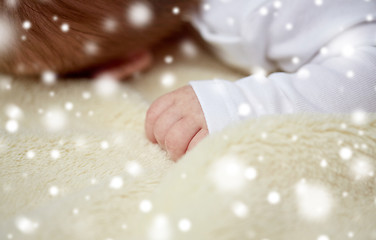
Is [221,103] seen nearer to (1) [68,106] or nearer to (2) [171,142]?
(2) [171,142]

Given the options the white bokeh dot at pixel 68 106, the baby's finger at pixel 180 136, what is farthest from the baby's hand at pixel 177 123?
the white bokeh dot at pixel 68 106

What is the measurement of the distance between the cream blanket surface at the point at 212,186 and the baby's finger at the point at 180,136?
2 cm

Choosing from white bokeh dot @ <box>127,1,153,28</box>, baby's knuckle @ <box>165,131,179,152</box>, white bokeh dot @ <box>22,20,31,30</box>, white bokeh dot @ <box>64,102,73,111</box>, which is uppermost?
white bokeh dot @ <box>22,20,31,30</box>

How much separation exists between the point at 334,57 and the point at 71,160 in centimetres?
47

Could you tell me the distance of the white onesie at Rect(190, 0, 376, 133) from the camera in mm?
487

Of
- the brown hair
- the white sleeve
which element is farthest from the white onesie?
the brown hair

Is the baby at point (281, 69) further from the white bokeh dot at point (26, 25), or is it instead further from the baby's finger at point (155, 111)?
the white bokeh dot at point (26, 25)

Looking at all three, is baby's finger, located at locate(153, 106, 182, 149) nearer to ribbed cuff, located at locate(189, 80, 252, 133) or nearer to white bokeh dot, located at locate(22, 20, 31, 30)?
ribbed cuff, located at locate(189, 80, 252, 133)

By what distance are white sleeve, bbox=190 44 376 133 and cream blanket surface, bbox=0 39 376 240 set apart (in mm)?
90

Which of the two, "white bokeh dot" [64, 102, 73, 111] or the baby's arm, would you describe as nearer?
the baby's arm

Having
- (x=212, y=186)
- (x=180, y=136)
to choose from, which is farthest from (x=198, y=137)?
(x=212, y=186)

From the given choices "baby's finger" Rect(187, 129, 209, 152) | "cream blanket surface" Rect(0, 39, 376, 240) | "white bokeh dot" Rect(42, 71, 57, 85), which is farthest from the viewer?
"white bokeh dot" Rect(42, 71, 57, 85)

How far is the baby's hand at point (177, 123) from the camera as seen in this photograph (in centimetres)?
45

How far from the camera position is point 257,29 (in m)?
0.67
